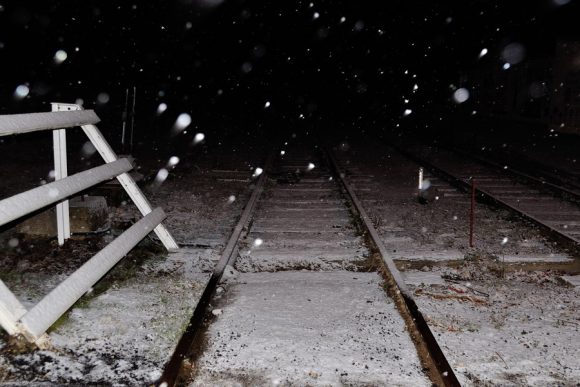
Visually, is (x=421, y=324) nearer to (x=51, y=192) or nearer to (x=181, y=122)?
(x=51, y=192)

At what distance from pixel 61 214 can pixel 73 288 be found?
225 cm

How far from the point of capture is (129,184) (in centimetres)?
611

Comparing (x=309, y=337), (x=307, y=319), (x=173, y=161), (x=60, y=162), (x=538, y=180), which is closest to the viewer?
(x=309, y=337)

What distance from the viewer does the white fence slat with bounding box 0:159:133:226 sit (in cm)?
390

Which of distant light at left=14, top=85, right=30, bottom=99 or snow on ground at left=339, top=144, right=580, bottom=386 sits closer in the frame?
snow on ground at left=339, top=144, right=580, bottom=386

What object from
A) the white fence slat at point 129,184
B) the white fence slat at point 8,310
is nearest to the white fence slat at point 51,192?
the white fence slat at point 129,184

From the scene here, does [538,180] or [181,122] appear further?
[181,122]

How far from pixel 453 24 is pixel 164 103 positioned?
71.9 ft

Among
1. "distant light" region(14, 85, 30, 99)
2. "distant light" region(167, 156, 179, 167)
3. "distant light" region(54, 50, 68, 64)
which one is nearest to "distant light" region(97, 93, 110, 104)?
"distant light" region(14, 85, 30, 99)

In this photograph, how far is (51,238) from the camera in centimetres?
659

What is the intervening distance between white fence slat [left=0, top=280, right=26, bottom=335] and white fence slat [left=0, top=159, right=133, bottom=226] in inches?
20.2

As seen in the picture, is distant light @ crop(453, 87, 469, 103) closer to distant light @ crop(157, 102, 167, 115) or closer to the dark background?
the dark background

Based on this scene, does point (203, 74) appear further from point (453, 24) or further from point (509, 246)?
point (509, 246)

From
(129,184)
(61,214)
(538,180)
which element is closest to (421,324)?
(129,184)
